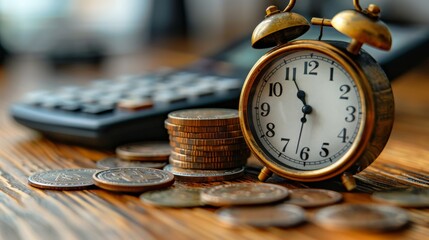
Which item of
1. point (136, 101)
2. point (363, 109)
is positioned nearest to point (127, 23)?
point (136, 101)

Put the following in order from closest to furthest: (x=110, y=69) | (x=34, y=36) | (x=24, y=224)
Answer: (x=24, y=224), (x=110, y=69), (x=34, y=36)

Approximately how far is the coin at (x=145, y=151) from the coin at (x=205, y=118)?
7 cm

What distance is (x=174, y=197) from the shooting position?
687mm

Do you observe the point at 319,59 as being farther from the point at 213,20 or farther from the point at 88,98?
the point at 213,20

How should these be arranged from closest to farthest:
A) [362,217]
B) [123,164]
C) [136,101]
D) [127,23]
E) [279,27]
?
[362,217]
[279,27]
[123,164]
[136,101]
[127,23]

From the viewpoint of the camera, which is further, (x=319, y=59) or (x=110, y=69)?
(x=110, y=69)

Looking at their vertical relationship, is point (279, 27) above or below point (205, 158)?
above

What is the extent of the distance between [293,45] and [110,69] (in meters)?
1.45

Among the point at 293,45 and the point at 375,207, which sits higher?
the point at 293,45

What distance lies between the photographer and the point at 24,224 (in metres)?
0.62

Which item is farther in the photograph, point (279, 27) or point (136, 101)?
point (136, 101)

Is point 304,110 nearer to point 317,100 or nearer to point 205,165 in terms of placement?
point 317,100

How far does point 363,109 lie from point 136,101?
411 mm

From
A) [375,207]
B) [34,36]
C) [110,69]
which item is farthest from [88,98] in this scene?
[34,36]
